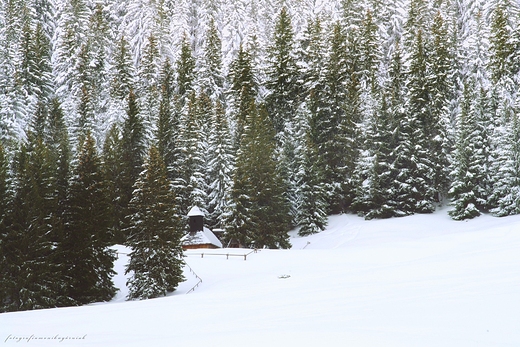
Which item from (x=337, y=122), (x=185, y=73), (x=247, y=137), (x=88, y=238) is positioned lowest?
(x=88, y=238)

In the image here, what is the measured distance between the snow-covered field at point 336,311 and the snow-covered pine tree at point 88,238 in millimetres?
5540

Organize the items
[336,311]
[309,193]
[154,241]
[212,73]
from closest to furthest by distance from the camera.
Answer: [336,311] → [154,241] → [309,193] → [212,73]

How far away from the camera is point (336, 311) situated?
48.5ft

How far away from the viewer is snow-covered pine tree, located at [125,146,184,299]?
3056cm

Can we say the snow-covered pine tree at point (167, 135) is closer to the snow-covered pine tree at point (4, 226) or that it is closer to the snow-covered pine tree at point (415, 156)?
the snow-covered pine tree at point (4, 226)

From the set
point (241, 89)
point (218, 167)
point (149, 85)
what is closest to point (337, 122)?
point (241, 89)

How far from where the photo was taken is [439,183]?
184 ft

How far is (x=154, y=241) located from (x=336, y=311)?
18.6 meters

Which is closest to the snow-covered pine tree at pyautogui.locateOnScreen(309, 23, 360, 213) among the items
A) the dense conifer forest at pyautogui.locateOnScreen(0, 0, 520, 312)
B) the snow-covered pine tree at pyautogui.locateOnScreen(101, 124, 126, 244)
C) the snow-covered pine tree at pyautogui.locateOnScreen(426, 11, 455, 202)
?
the dense conifer forest at pyautogui.locateOnScreen(0, 0, 520, 312)

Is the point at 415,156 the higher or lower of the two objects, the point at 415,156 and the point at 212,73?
the lower

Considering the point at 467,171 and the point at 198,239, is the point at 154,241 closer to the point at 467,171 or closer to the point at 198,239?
the point at 198,239

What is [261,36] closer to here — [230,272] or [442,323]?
[230,272]

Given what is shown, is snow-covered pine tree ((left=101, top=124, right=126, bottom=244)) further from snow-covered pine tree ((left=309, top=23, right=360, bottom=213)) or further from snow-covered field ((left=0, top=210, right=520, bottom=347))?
snow-covered pine tree ((left=309, top=23, right=360, bottom=213))

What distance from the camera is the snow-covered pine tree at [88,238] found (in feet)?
103
